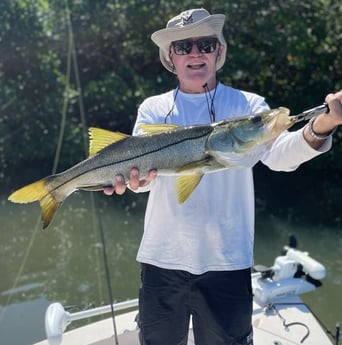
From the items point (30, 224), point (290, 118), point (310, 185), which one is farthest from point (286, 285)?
point (310, 185)

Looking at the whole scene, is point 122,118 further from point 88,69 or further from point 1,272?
point 1,272

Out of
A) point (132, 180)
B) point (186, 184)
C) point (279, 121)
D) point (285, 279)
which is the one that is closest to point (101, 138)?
point (132, 180)

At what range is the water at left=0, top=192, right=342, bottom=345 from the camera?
5770 millimetres

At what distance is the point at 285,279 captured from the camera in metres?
4.07

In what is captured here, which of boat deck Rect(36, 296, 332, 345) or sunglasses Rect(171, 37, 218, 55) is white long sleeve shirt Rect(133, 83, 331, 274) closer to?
sunglasses Rect(171, 37, 218, 55)

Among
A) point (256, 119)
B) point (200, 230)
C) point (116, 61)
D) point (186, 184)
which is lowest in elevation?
point (200, 230)

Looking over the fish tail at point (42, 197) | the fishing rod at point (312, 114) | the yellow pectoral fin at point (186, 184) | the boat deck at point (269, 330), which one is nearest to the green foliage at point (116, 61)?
the boat deck at point (269, 330)

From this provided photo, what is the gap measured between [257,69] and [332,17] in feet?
7.21

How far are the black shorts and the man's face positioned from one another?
3.02 feet

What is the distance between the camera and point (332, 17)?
12.7 metres

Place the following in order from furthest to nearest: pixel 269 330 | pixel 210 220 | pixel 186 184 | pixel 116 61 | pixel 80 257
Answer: pixel 116 61
pixel 80 257
pixel 269 330
pixel 210 220
pixel 186 184

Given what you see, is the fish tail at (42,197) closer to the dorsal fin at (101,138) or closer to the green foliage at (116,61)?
the dorsal fin at (101,138)

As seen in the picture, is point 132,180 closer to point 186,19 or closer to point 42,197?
point 42,197

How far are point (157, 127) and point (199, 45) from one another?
19.3 inches
